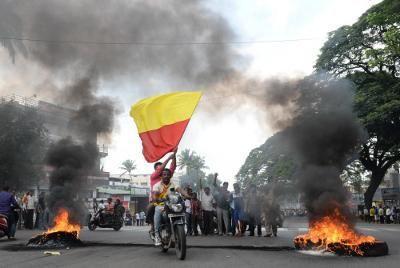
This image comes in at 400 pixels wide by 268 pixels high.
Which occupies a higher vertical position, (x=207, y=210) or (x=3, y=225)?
(x=207, y=210)

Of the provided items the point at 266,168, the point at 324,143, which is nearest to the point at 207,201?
the point at 324,143

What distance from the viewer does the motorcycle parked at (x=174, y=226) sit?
24.0 feet

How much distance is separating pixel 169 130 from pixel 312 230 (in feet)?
20.7

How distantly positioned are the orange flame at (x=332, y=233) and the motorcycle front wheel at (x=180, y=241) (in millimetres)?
2323

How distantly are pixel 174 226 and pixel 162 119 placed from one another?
6.36 meters

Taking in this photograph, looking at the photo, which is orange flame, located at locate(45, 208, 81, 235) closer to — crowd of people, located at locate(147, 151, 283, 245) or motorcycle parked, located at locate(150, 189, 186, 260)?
motorcycle parked, located at locate(150, 189, 186, 260)

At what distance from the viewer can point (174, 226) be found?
7.55 metres

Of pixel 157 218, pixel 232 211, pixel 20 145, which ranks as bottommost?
pixel 157 218

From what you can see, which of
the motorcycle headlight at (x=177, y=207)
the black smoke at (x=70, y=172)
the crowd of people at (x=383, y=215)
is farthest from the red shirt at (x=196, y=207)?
the crowd of people at (x=383, y=215)

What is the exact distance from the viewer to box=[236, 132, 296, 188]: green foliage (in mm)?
29125

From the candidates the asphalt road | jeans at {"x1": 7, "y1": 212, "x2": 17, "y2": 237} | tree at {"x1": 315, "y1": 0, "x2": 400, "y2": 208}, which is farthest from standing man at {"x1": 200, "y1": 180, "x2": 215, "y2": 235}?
tree at {"x1": 315, "y1": 0, "x2": 400, "y2": 208}

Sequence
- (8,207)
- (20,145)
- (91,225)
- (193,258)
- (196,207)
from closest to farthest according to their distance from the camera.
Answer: (193,258) → (8,207) → (196,207) → (91,225) → (20,145)

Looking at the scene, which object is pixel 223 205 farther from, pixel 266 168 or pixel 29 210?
pixel 266 168

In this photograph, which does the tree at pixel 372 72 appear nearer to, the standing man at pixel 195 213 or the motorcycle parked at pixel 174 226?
the standing man at pixel 195 213
